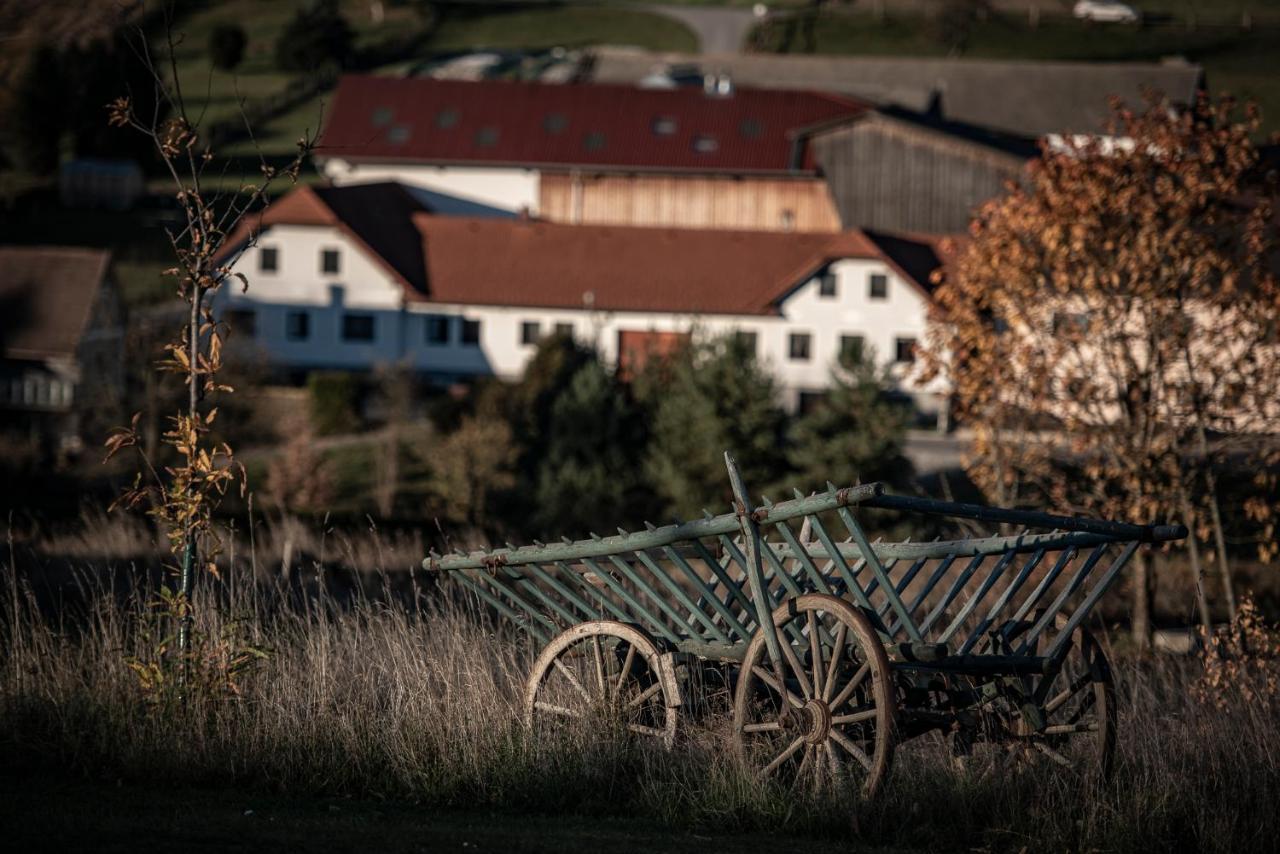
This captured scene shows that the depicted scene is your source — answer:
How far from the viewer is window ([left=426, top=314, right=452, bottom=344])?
60.2 meters

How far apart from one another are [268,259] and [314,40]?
1670 inches

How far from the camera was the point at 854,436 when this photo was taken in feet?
141

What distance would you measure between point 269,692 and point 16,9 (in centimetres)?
3365

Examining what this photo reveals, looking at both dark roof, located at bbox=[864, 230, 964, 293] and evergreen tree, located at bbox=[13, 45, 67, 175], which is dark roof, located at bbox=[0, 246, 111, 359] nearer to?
evergreen tree, located at bbox=[13, 45, 67, 175]

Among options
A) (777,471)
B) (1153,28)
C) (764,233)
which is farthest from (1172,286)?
(1153,28)

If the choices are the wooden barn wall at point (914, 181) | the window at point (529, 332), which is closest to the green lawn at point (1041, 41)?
the wooden barn wall at point (914, 181)

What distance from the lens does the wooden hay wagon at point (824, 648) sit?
7.52m

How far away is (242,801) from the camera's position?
7.70 meters

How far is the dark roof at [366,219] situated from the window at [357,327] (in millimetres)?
1930

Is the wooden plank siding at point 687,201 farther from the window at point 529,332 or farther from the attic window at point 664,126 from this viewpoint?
the window at point 529,332

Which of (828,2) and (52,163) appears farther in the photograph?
(828,2)

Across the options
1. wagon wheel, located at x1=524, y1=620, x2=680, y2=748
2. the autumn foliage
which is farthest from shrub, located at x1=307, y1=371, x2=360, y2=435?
wagon wheel, located at x1=524, y1=620, x2=680, y2=748

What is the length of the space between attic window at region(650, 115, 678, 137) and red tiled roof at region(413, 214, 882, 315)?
12.1m

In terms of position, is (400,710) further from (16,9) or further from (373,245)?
(373,245)
